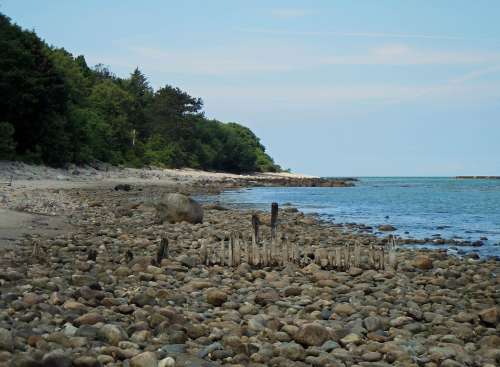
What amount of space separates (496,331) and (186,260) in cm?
625

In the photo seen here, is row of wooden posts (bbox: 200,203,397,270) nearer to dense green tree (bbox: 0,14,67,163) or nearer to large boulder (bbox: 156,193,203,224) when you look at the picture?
large boulder (bbox: 156,193,203,224)

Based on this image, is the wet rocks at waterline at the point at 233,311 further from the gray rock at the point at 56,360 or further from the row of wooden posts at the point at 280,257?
the row of wooden posts at the point at 280,257

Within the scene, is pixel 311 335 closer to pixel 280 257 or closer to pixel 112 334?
pixel 112 334

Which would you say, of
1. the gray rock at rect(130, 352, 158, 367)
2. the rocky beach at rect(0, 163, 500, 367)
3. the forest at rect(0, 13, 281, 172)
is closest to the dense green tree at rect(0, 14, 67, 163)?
the forest at rect(0, 13, 281, 172)

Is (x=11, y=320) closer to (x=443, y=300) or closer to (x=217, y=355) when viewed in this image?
(x=217, y=355)

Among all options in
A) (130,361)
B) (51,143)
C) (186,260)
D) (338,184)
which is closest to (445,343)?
(130,361)

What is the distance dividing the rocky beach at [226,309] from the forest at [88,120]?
96.5 ft

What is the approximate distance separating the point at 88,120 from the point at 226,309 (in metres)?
49.7

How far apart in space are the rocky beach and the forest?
96.5ft

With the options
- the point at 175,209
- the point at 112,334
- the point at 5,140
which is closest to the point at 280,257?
the point at 112,334

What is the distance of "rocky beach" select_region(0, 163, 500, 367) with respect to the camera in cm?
612

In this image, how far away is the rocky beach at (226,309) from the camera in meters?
6.12

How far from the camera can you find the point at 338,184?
85.8 metres

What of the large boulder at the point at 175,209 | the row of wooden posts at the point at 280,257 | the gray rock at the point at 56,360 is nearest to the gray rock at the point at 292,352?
the gray rock at the point at 56,360
